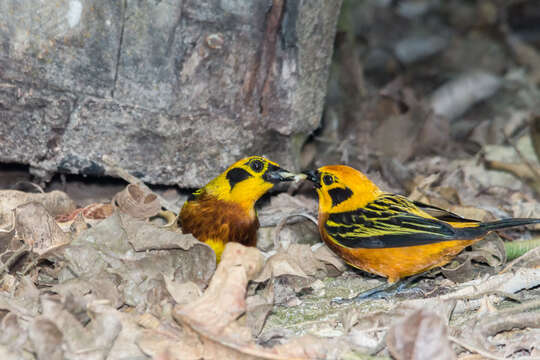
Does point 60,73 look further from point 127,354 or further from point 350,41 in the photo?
point 350,41

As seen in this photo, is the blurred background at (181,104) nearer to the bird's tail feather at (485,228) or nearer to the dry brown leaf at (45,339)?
the bird's tail feather at (485,228)

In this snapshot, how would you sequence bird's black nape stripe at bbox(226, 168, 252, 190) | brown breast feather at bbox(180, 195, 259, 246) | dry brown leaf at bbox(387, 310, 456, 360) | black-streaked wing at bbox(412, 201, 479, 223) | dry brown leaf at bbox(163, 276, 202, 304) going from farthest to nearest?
bird's black nape stripe at bbox(226, 168, 252, 190) → brown breast feather at bbox(180, 195, 259, 246) → black-streaked wing at bbox(412, 201, 479, 223) → dry brown leaf at bbox(163, 276, 202, 304) → dry brown leaf at bbox(387, 310, 456, 360)

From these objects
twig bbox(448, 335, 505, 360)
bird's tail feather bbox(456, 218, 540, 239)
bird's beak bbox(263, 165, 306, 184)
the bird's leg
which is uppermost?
bird's tail feather bbox(456, 218, 540, 239)

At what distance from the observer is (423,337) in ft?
9.79

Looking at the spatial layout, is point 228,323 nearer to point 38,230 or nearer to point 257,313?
point 257,313

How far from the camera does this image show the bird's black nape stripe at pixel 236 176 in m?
4.56

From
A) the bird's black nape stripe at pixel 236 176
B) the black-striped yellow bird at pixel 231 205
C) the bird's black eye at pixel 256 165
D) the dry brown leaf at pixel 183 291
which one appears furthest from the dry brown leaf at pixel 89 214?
the dry brown leaf at pixel 183 291

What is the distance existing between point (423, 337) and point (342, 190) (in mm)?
1758

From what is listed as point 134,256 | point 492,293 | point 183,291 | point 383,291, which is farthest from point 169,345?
point 492,293

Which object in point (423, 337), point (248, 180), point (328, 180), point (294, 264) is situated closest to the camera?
point (423, 337)

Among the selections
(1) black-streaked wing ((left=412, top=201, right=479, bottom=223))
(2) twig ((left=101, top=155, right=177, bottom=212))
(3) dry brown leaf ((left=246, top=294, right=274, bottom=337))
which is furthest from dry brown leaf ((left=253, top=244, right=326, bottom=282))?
(2) twig ((left=101, top=155, right=177, bottom=212))

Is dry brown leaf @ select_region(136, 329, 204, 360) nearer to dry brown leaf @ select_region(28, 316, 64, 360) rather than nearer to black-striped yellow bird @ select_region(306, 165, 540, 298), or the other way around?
dry brown leaf @ select_region(28, 316, 64, 360)

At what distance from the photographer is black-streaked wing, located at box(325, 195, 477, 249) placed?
4039 mm

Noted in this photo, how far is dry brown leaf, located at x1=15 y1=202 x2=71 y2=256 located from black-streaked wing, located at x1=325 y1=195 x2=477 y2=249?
5.53ft
